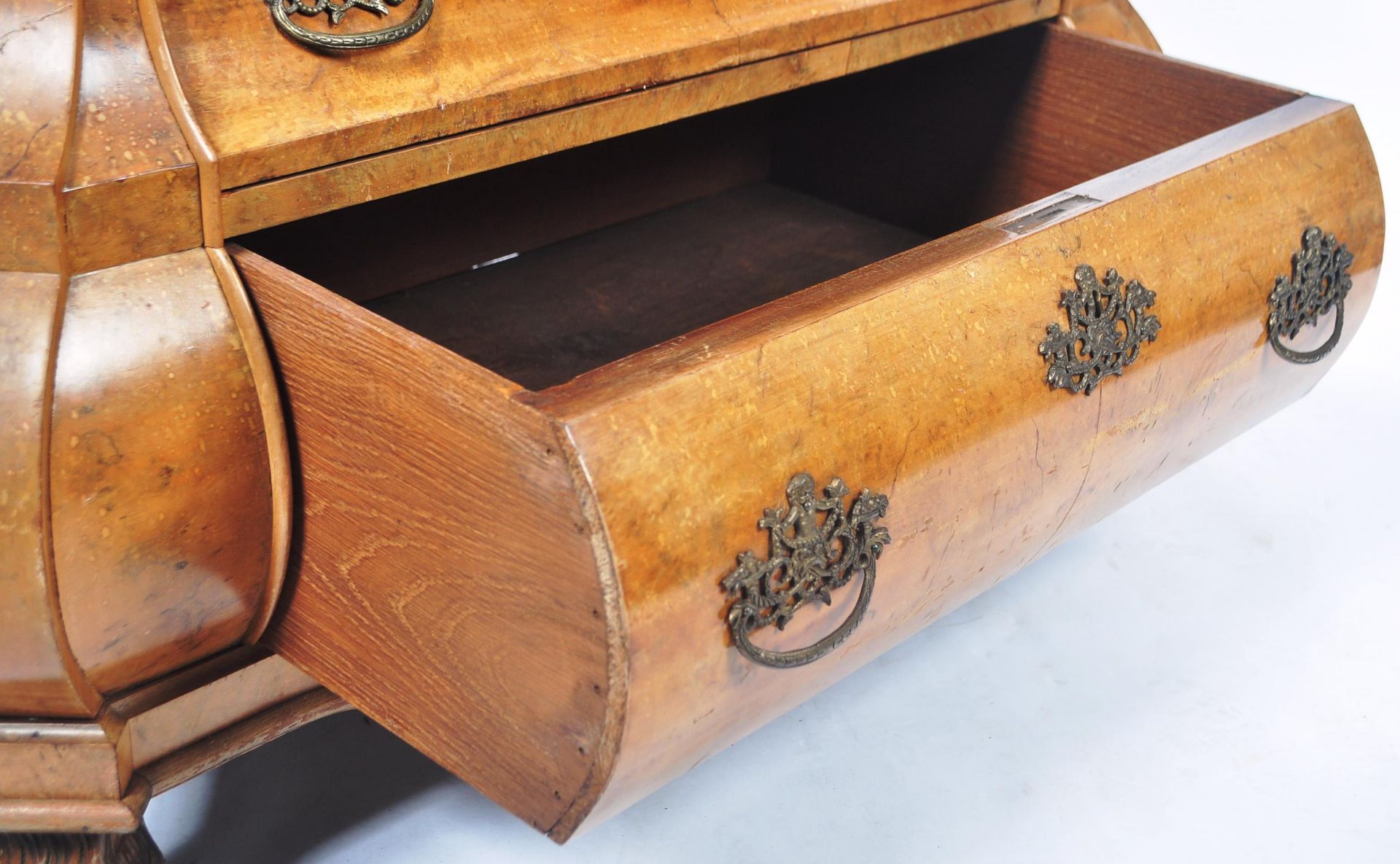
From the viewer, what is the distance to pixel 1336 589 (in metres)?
1.79

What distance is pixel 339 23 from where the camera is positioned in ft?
3.63

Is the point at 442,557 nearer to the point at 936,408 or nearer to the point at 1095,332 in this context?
the point at 936,408

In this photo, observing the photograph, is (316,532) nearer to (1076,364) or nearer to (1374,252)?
(1076,364)

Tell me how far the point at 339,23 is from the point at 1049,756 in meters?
0.96

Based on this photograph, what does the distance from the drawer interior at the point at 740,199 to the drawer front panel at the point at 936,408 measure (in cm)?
28

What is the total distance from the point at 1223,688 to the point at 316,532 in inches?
39.4

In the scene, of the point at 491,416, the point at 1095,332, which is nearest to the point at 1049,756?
the point at 1095,332

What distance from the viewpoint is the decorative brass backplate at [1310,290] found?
141 centimetres

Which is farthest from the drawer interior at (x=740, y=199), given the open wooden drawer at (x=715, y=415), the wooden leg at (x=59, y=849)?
the wooden leg at (x=59, y=849)

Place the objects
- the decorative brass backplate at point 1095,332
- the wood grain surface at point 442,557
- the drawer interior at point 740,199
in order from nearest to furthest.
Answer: the wood grain surface at point 442,557 → the decorative brass backplate at point 1095,332 → the drawer interior at point 740,199

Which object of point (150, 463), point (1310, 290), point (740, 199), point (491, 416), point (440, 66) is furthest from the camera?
point (740, 199)

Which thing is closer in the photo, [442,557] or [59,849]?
[442,557]

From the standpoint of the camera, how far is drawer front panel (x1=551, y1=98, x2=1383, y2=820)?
0.90 meters

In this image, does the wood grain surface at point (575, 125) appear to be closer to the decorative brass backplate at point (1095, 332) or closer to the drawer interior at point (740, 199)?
the drawer interior at point (740, 199)
